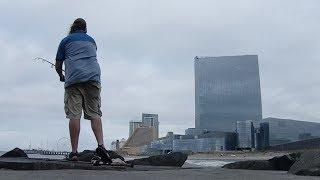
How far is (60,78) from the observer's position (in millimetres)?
6031

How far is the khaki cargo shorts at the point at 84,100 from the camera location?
18.8ft

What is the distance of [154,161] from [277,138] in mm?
121195

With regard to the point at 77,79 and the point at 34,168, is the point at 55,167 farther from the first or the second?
the point at 77,79

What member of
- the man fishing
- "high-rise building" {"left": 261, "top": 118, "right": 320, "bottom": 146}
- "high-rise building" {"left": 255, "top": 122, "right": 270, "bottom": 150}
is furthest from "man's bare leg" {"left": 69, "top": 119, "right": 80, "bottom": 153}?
"high-rise building" {"left": 261, "top": 118, "right": 320, "bottom": 146}

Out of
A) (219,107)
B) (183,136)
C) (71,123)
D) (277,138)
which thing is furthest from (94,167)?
(219,107)

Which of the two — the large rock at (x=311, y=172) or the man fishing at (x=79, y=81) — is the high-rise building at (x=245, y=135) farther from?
the large rock at (x=311, y=172)

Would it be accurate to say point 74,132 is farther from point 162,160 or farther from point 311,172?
point 311,172

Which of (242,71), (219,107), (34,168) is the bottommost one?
(34,168)

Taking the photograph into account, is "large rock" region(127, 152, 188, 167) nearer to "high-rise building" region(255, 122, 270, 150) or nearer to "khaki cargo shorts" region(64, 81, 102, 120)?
"khaki cargo shorts" region(64, 81, 102, 120)

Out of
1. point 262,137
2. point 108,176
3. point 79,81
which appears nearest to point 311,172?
point 108,176

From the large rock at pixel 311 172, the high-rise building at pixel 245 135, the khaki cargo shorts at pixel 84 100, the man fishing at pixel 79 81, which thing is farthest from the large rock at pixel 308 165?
the high-rise building at pixel 245 135

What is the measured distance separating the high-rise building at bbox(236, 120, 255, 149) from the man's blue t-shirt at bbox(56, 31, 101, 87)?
385 ft

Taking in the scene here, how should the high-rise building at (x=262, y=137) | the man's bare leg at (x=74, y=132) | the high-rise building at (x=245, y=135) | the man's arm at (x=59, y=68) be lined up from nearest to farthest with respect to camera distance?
the man's bare leg at (x=74, y=132), the man's arm at (x=59, y=68), the high-rise building at (x=262, y=137), the high-rise building at (x=245, y=135)

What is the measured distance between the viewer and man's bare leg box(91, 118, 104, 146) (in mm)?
5688
